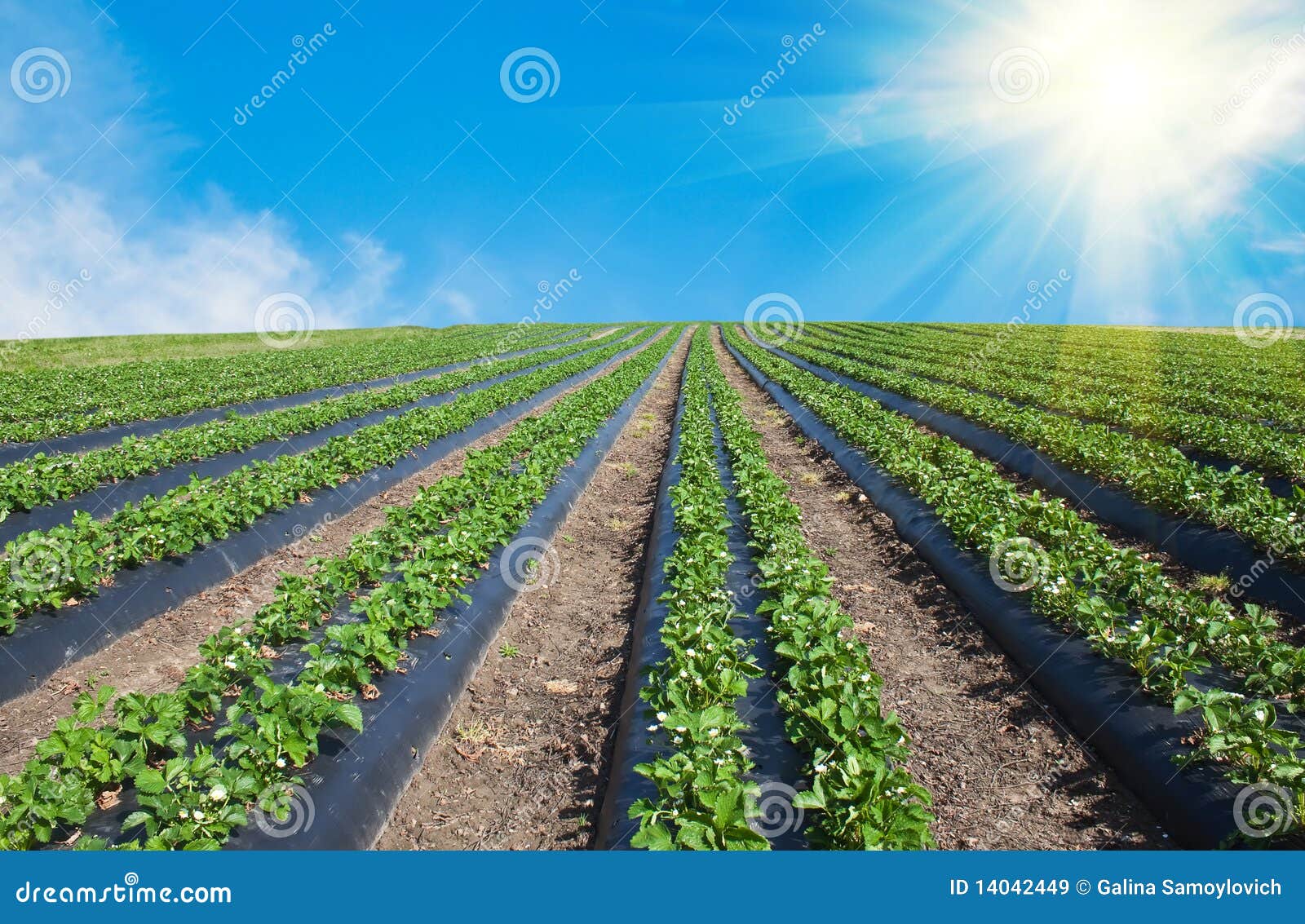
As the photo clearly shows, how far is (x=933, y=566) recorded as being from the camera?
8164 millimetres

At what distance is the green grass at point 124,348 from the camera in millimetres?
35406

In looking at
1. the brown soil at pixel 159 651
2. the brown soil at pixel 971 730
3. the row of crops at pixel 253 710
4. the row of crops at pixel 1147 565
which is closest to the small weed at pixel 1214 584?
the row of crops at pixel 1147 565

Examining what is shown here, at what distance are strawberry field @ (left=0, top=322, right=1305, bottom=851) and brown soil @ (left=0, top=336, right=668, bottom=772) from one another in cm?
4

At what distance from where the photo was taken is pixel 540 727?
18.4 ft

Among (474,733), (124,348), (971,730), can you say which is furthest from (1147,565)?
(124,348)

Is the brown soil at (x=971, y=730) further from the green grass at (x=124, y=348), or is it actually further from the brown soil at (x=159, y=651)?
the green grass at (x=124, y=348)

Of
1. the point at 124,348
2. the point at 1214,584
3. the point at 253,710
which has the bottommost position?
the point at 1214,584

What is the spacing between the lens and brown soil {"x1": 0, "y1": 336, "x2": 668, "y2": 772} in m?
5.57

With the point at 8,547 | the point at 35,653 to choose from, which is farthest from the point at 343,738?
the point at 8,547

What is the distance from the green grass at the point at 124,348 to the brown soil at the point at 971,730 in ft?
114

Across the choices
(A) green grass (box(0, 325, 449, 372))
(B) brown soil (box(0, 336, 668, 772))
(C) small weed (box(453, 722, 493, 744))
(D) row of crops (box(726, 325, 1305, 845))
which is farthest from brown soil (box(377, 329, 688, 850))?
(A) green grass (box(0, 325, 449, 372))

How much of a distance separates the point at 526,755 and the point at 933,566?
18.0ft

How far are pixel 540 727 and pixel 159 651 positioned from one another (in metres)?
4.32

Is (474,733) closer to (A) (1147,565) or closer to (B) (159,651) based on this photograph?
(B) (159,651)
